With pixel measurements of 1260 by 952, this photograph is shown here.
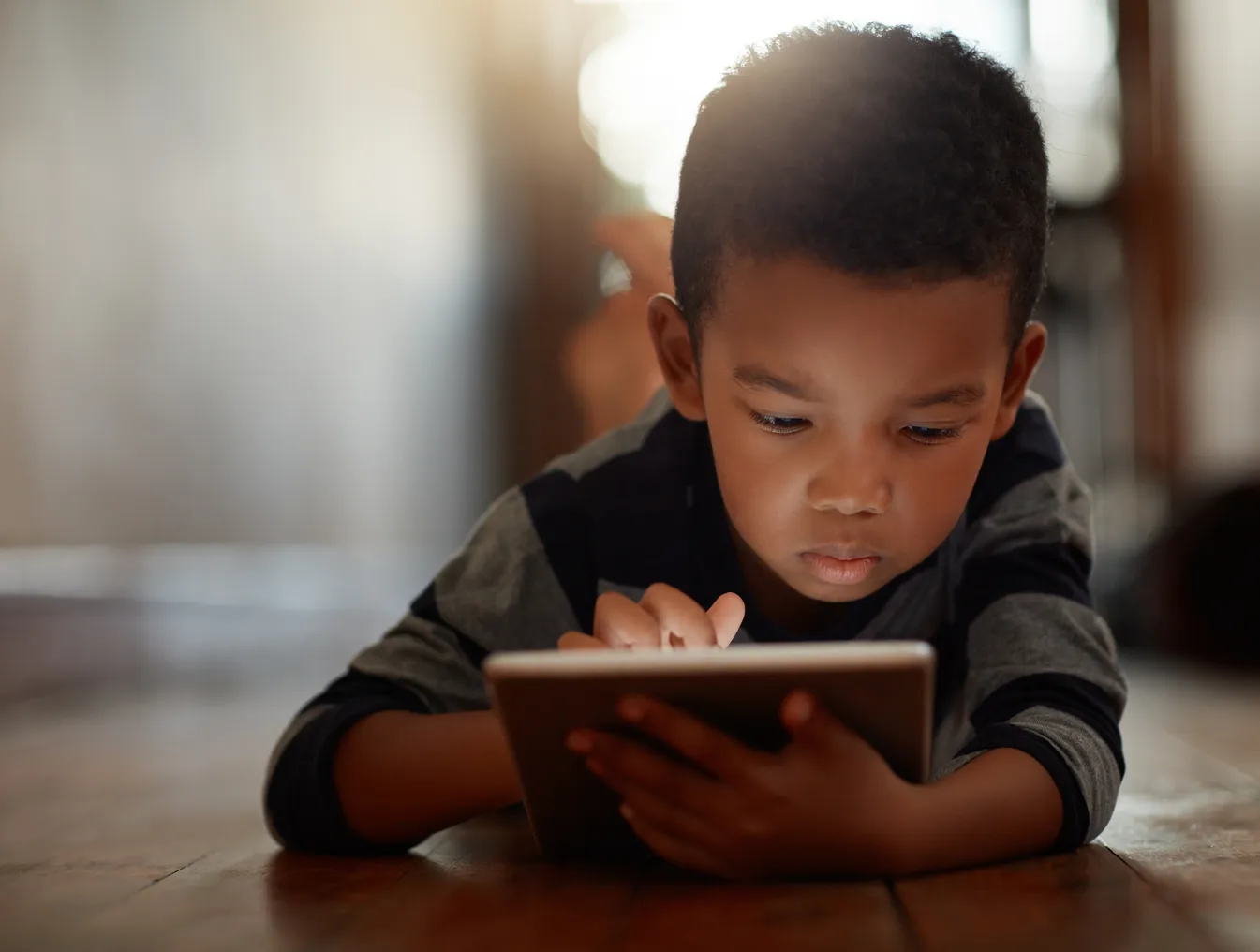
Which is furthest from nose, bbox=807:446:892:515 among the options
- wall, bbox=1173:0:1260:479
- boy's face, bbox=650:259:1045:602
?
wall, bbox=1173:0:1260:479

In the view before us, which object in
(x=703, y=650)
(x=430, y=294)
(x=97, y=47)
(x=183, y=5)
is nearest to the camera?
(x=703, y=650)

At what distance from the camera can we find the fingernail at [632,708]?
0.59 metres

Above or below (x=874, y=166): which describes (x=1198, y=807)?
below

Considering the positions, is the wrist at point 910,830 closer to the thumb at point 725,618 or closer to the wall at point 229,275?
the thumb at point 725,618

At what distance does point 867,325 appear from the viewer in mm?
688

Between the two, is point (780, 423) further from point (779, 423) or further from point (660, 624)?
point (660, 624)

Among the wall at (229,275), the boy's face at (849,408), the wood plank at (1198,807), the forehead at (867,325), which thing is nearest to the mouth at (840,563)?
the boy's face at (849,408)

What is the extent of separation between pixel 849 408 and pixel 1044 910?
0.86 feet

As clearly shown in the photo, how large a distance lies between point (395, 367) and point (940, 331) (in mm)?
2374

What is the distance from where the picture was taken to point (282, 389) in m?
2.50

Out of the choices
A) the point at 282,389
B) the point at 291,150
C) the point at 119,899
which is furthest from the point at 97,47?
the point at 119,899

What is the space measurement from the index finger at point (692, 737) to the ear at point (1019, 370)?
0.29 meters

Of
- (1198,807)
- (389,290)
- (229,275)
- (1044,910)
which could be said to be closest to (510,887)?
(1044,910)

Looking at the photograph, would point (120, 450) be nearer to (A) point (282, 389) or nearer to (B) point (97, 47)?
(A) point (282, 389)
